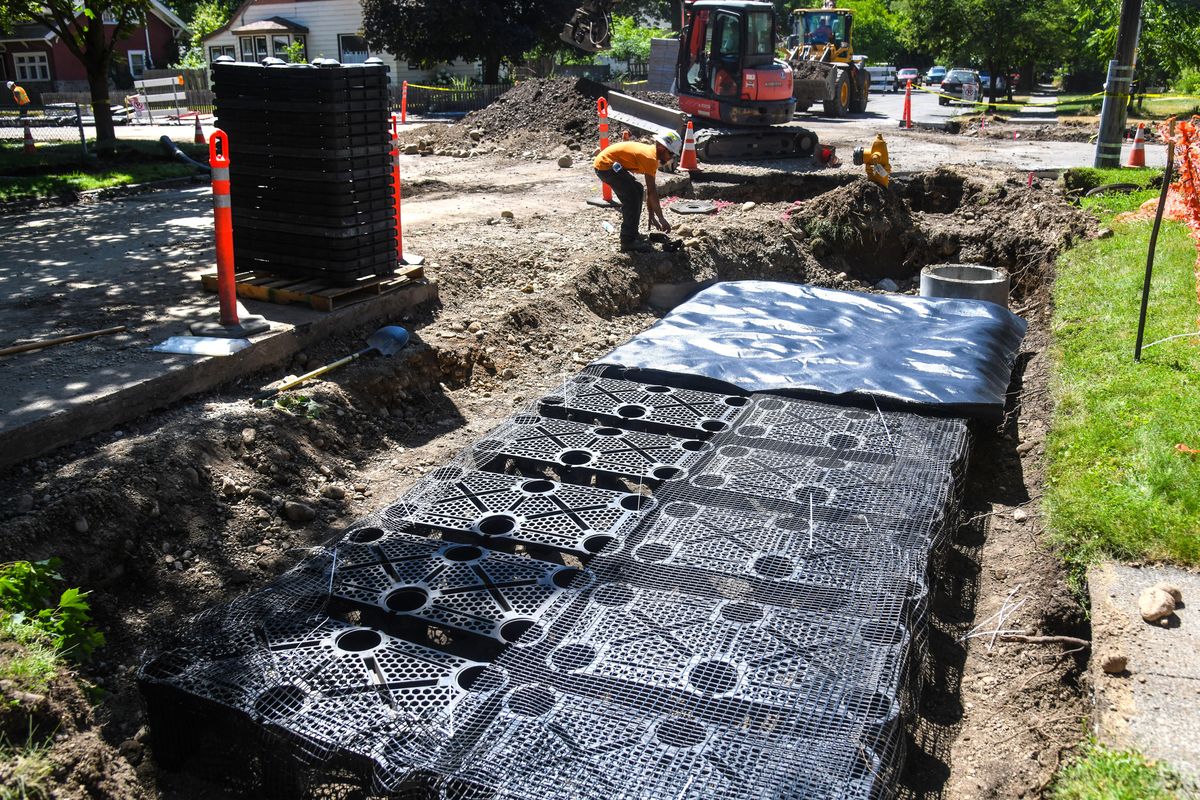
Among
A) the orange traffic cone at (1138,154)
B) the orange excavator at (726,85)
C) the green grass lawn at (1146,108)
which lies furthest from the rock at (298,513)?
the green grass lawn at (1146,108)

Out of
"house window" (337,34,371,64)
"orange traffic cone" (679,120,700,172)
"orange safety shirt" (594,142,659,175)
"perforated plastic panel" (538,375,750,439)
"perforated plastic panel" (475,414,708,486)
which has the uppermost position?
"house window" (337,34,371,64)

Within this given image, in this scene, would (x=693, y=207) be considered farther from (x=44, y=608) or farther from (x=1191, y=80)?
(x=1191, y=80)

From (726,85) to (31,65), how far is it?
1557 inches

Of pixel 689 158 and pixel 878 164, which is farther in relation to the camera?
pixel 689 158

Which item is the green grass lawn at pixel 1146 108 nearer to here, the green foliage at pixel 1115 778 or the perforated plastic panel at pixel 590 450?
the perforated plastic panel at pixel 590 450

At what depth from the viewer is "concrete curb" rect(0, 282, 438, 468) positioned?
17.0 feet

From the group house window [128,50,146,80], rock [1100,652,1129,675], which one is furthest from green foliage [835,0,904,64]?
rock [1100,652,1129,675]

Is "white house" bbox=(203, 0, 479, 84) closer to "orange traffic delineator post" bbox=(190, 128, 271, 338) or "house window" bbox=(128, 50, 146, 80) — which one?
"house window" bbox=(128, 50, 146, 80)

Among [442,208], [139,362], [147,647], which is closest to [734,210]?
[442,208]

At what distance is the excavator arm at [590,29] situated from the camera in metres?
18.4

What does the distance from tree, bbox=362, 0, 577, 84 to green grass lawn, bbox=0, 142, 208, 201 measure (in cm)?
1506

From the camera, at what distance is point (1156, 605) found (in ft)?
13.6

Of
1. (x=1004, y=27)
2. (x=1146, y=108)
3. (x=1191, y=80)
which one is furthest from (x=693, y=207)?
(x=1146, y=108)

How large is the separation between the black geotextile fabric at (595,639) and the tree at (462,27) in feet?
97.0
